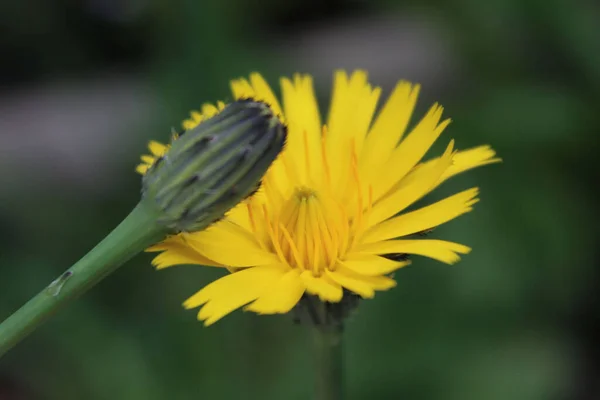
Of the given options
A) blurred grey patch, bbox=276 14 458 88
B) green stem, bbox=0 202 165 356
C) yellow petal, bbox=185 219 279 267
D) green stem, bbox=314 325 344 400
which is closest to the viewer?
green stem, bbox=0 202 165 356

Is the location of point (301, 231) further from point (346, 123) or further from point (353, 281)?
point (346, 123)

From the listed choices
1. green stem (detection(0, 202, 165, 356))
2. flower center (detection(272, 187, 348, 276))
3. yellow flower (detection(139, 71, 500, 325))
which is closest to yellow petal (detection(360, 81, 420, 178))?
yellow flower (detection(139, 71, 500, 325))

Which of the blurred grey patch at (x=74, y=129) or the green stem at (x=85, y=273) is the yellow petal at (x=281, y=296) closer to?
the green stem at (x=85, y=273)

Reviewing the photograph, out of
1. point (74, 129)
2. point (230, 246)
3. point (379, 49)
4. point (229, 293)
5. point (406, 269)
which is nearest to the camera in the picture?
point (229, 293)

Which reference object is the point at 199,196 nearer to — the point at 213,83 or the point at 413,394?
the point at 413,394

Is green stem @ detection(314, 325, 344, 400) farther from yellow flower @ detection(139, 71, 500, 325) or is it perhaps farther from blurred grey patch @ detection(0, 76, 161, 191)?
blurred grey patch @ detection(0, 76, 161, 191)

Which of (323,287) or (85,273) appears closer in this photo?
(85,273)

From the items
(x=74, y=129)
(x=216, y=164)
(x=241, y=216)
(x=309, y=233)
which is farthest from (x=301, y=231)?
(x=74, y=129)

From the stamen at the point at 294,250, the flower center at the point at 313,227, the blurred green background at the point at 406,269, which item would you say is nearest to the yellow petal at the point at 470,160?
the flower center at the point at 313,227
